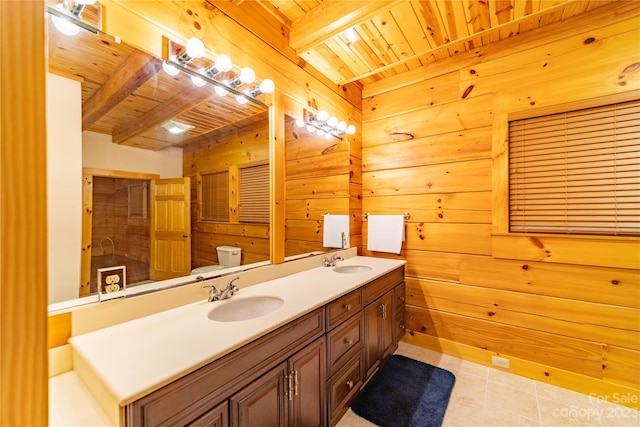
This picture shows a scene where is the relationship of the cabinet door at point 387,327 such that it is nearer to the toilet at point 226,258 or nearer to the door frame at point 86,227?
the toilet at point 226,258

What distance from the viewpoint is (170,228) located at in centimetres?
137

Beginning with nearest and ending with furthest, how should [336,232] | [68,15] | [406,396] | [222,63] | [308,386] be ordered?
1. [68,15]
2. [308,386]
3. [222,63]
4. [406,396]
5. [336,232]

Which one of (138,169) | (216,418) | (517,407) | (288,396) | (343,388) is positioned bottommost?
(517,407)

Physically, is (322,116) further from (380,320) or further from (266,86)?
(380,320)

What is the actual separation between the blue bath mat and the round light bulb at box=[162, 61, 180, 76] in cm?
218

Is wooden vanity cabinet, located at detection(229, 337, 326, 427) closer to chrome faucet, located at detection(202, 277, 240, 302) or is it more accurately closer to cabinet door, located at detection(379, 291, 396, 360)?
chrome faucet, located at detection(202, 277, 240, 302)

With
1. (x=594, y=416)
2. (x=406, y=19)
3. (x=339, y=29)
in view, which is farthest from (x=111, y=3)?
(x=594, y=416)

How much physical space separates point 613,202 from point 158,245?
107 inches

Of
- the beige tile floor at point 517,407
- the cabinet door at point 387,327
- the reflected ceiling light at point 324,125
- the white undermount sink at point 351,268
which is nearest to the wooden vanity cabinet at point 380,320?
the cabinet door at point 387,327

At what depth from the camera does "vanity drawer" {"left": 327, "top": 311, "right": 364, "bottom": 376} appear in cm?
141

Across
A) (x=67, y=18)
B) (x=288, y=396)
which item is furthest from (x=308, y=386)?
(x=67, y=18)

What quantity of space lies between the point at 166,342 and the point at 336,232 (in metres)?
1.69

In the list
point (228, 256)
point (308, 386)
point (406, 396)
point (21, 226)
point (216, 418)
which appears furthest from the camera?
point (406, 396)

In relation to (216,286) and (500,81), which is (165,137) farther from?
(500,81)
